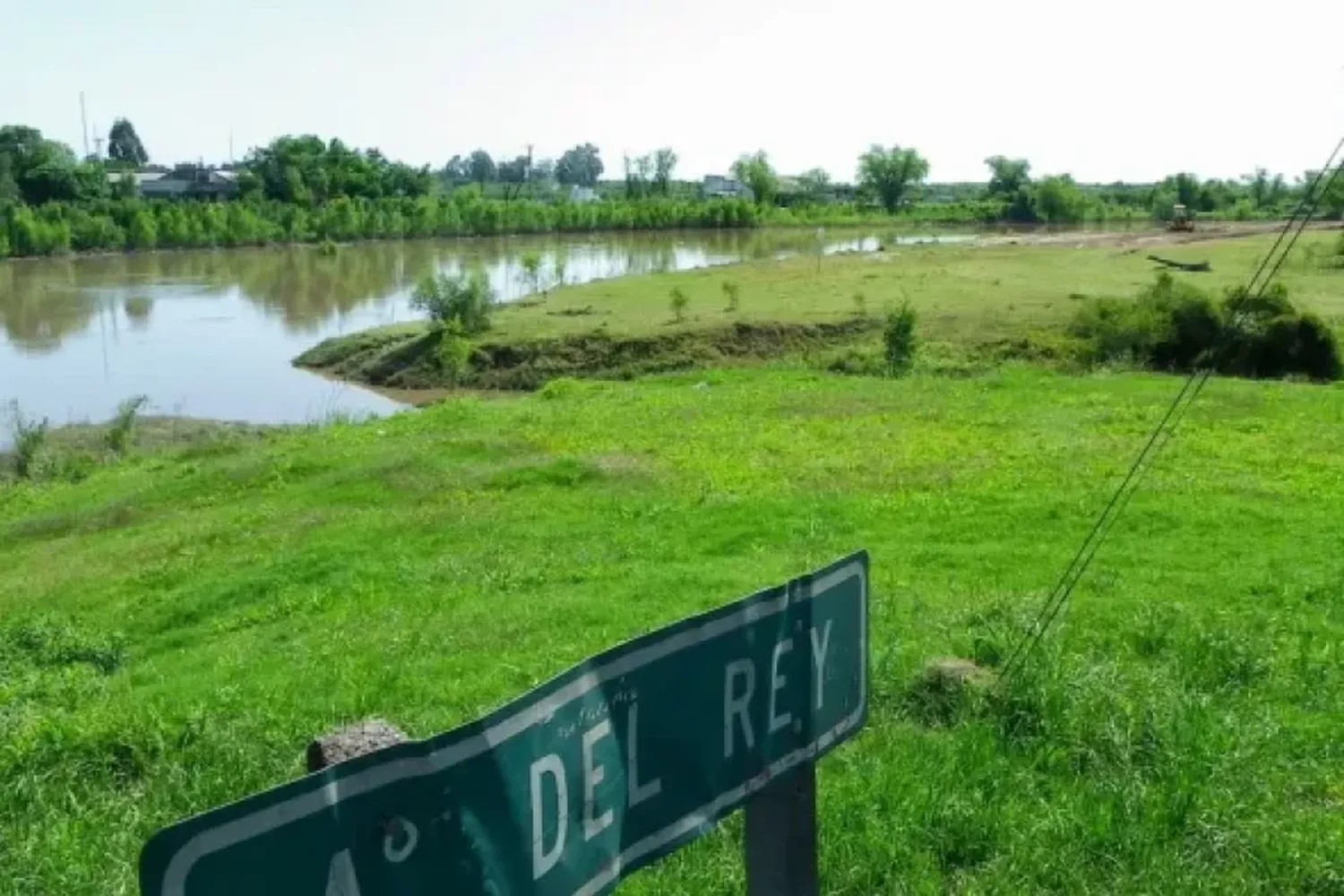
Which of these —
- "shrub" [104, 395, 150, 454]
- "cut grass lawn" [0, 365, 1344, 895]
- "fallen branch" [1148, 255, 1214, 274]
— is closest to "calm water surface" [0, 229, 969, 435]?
"shrub" [104, 395, 150, 454]

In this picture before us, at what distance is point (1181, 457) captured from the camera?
1211cm

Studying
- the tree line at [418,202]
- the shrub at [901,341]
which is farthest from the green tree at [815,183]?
the shrub at [901,341]

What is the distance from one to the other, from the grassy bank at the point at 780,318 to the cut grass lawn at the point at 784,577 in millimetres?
13068

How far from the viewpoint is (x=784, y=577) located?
805cm

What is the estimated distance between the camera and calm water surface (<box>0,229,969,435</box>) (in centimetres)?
3212

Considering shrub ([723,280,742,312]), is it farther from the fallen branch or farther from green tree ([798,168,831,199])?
green tree ([798,168,831,199])

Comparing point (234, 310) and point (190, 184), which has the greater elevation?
point (190, 184)

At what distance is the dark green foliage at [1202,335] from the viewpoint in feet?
70.0

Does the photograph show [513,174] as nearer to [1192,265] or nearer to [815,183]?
[815,183]

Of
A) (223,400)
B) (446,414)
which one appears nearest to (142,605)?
(446,414)

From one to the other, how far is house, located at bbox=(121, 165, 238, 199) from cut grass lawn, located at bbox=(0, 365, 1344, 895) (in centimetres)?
8850

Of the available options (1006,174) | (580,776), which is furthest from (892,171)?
(580,776)

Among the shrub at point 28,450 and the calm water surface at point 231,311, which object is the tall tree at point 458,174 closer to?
the calm water surface at point 231,311

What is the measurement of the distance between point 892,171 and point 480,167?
92259 millimetres
